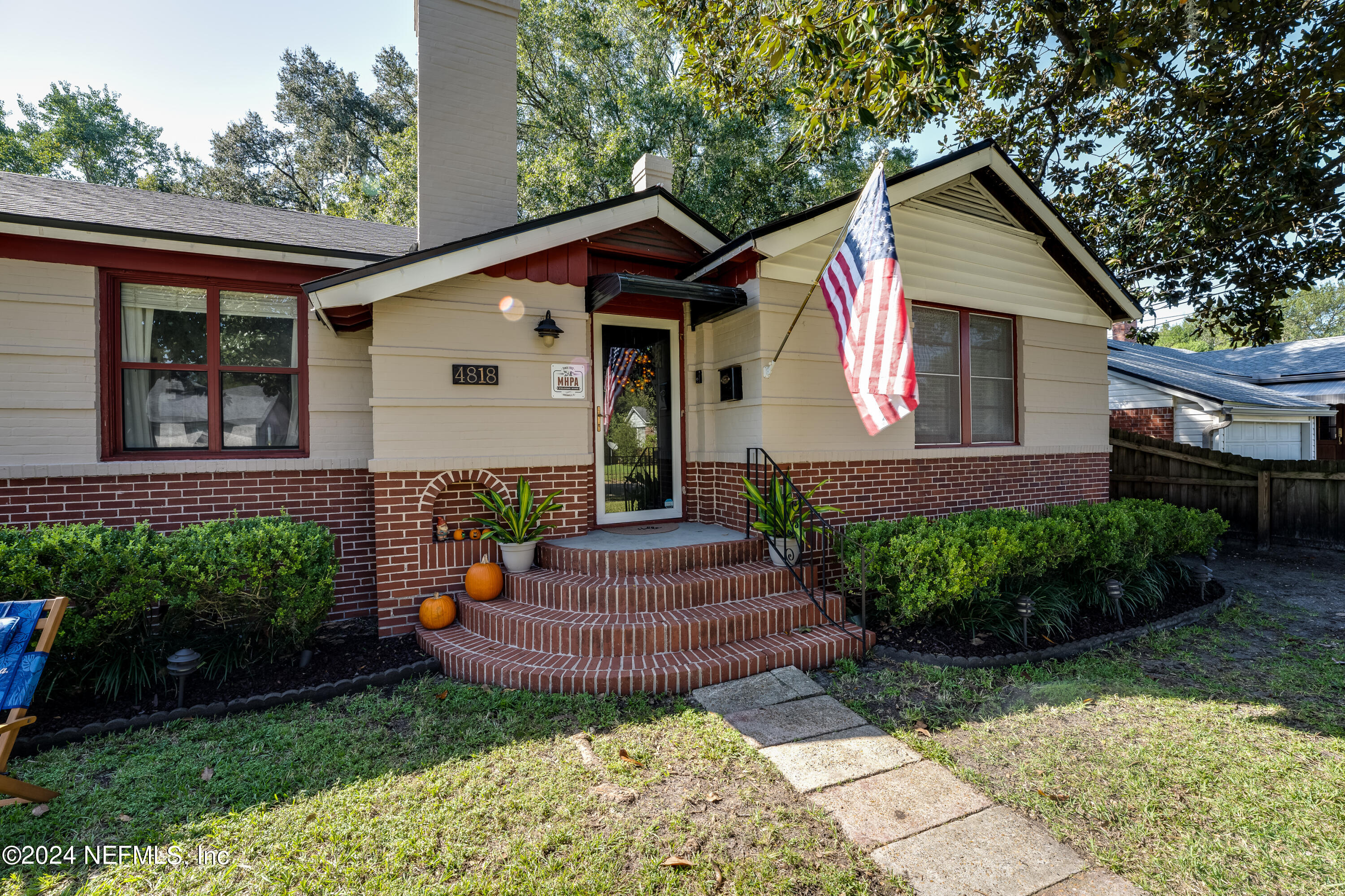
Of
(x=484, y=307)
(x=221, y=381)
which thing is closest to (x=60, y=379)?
(x=221, y=381)

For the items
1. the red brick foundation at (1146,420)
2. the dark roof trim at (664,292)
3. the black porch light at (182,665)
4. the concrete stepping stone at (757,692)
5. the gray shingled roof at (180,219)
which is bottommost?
the concrete stepping stone at (757,692)

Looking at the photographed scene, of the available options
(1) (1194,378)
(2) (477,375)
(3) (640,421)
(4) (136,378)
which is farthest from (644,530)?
(1) (1194,378)

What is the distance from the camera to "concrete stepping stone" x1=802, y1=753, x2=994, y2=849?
261 cm

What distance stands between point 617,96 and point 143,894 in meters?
16.0

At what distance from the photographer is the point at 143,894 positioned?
7.48 feet

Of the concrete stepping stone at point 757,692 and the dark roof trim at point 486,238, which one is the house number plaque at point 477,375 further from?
the concrete stepping stone at point 757,692

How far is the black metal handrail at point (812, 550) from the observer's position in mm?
4762

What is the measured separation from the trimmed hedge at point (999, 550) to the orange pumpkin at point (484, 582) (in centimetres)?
312

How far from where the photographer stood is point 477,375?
5148mm

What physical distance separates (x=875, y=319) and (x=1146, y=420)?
12071 millimetres

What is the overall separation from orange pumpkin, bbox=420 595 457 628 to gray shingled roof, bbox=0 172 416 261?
337cm

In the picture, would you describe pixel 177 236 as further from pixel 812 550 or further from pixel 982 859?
pixel 982 859

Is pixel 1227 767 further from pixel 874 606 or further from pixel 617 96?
pixel 617 96

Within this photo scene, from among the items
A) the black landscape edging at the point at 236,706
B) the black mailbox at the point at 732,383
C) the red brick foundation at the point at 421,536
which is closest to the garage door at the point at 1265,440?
the black mailbox at the point at 732,383
